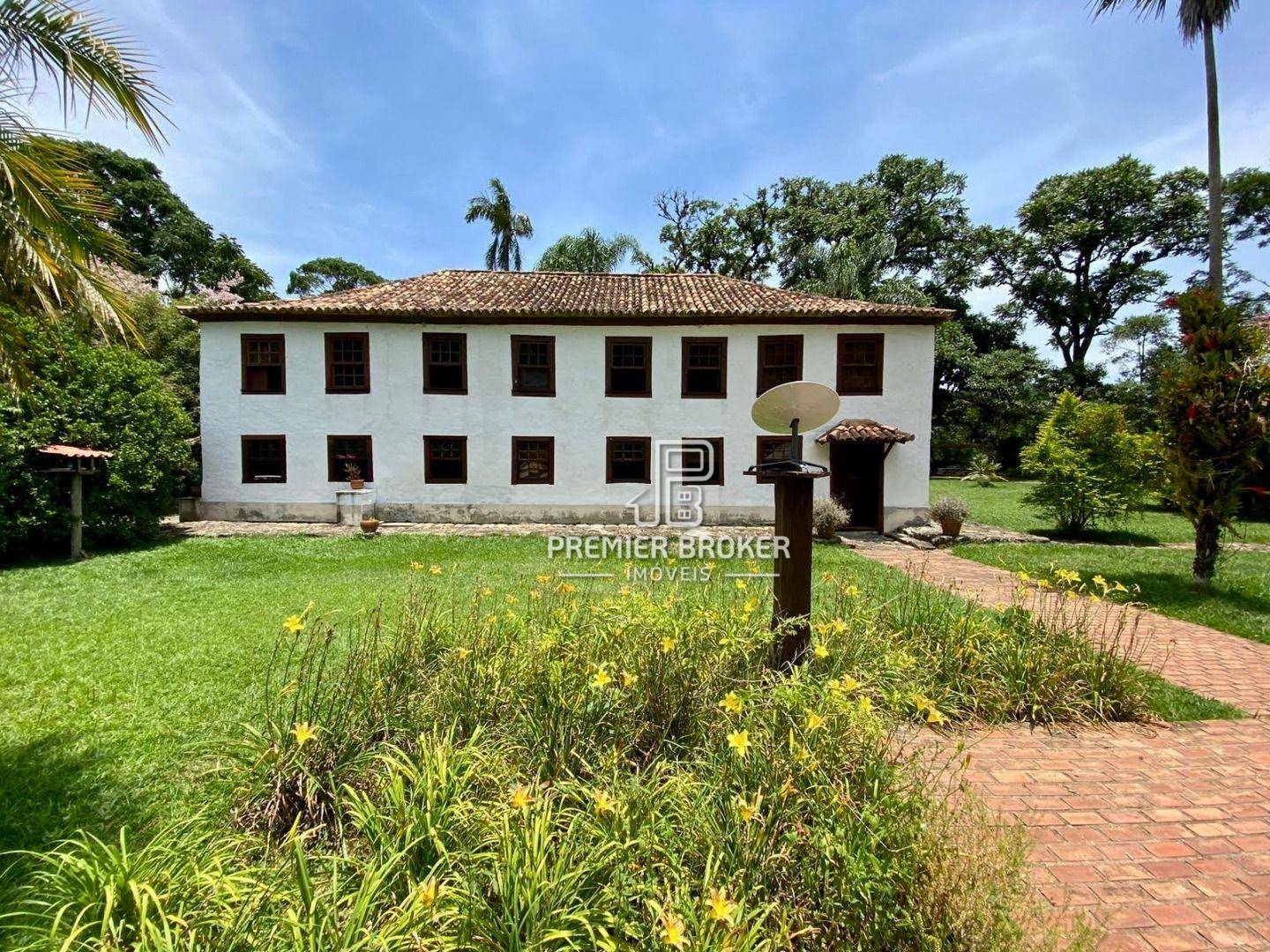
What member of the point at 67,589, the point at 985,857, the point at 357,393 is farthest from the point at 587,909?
the point at 357,393

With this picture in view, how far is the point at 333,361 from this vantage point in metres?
13.9

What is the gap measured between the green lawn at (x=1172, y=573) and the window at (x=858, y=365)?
15.4 ft

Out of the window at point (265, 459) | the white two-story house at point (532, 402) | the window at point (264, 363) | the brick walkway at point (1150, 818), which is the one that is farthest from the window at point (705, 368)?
the window at point (265, 459)

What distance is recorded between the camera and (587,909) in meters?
1.83

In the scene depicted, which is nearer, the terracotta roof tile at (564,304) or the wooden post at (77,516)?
the wooden post at (77,516)

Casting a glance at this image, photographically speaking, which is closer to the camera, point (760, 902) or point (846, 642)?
point (760, 902)

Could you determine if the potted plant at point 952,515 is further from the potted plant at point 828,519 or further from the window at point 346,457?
the window at point 346,457

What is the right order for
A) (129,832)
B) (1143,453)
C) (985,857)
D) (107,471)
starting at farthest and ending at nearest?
(1143,453) → (107,471) → (129,832) → (985,857)

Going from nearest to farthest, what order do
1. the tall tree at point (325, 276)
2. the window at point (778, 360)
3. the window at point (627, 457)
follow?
the window at point (778, 360) < the window at point (627, 457) < the tall tree at point (325, 276)

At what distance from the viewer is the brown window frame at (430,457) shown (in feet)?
46.3

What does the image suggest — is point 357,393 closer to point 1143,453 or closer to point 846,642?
point 846,642

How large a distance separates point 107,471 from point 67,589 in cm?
372

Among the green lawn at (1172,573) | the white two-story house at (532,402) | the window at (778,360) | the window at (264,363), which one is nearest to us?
the green lawn at (1172,573)

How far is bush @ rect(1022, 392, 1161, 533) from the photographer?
12.2 m
